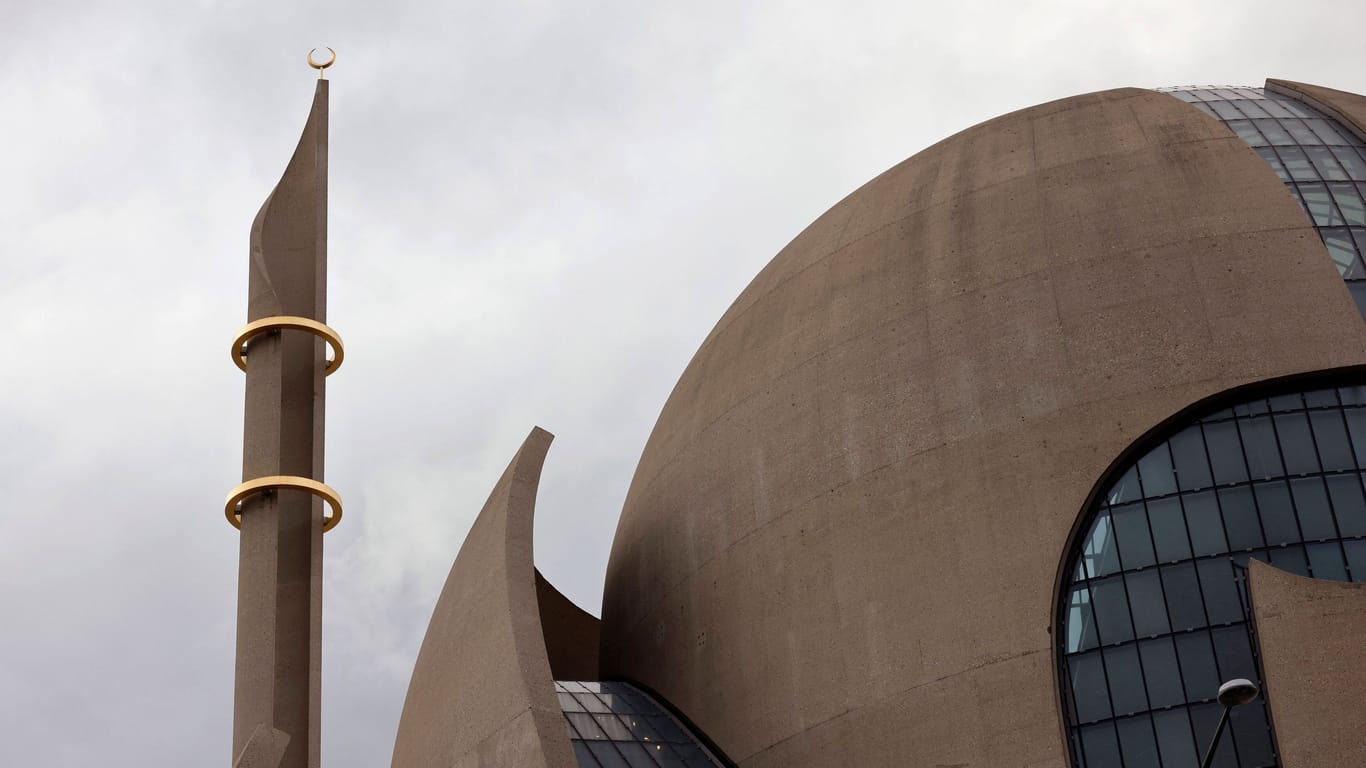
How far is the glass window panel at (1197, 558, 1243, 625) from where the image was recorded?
2289 cm

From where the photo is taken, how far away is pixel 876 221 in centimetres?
2972

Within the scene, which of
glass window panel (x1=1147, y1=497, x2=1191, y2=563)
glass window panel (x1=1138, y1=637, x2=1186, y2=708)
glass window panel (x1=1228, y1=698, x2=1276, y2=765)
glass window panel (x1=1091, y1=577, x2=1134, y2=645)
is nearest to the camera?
glass window panel (x1=1228, y1=698, x2=1276, y2=765)

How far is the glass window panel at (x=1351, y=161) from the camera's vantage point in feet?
90.4

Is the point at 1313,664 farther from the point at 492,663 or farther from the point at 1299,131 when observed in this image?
the point at 492,663

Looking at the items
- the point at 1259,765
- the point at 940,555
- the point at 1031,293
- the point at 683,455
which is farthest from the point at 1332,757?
the point at 683,455

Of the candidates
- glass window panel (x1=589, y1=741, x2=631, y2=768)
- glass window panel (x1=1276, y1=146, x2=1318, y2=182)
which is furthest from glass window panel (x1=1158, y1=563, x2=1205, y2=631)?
glass window panel (x1=589, y1=741, x2=631, y2=768)

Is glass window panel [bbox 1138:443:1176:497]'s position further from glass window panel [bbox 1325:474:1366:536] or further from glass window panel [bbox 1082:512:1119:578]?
glass window panel [bbox 1325:474:1366:536]

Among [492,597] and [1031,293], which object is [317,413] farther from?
[1031,293]

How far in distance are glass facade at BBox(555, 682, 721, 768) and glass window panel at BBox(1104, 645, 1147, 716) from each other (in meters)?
6.79

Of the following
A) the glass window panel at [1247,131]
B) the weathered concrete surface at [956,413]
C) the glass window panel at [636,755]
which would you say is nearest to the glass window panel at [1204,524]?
the weathered concrete surface at [956,413]

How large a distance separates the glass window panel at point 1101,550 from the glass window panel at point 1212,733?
7.32 ft

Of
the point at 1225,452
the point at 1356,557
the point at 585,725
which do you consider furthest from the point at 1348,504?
the point at 585,725

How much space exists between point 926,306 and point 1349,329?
6144mm

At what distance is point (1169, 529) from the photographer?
23781 millimetres
